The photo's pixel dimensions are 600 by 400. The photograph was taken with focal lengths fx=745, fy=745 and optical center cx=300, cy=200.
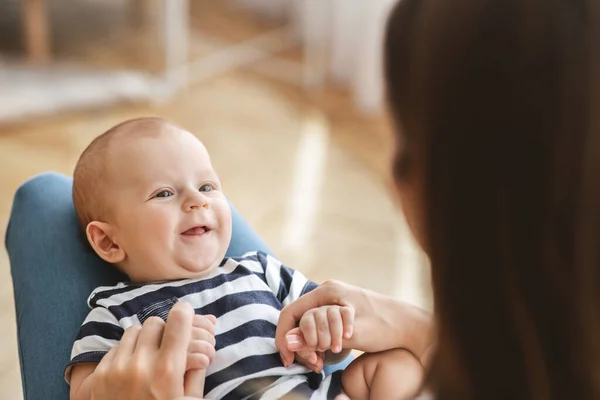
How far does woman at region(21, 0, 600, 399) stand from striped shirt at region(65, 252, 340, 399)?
328 mm

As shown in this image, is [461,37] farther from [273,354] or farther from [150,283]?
[150,283]

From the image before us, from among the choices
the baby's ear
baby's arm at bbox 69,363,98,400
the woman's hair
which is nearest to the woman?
the woman's hair

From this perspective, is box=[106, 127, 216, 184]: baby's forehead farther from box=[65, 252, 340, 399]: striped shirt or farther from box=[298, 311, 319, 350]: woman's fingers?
box=[298, 311, 319, 350]: woman's fingers

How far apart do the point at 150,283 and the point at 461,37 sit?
60 cm

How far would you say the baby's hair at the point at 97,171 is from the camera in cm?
100

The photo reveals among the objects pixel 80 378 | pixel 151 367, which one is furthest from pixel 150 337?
pixel 80 378

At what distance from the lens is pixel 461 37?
49 centimetres

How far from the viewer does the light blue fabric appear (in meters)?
0.92

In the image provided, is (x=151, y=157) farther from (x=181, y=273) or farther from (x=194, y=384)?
(x=194, y=384)

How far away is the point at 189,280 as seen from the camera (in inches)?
38.2

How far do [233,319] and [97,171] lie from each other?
0.95 ft

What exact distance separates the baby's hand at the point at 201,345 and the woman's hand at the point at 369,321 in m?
0.09

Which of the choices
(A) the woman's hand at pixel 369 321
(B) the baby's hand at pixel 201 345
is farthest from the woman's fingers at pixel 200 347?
(A) the woman's hand at pixel 369 321

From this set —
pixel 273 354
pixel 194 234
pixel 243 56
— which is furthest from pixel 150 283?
pixel 243 56
